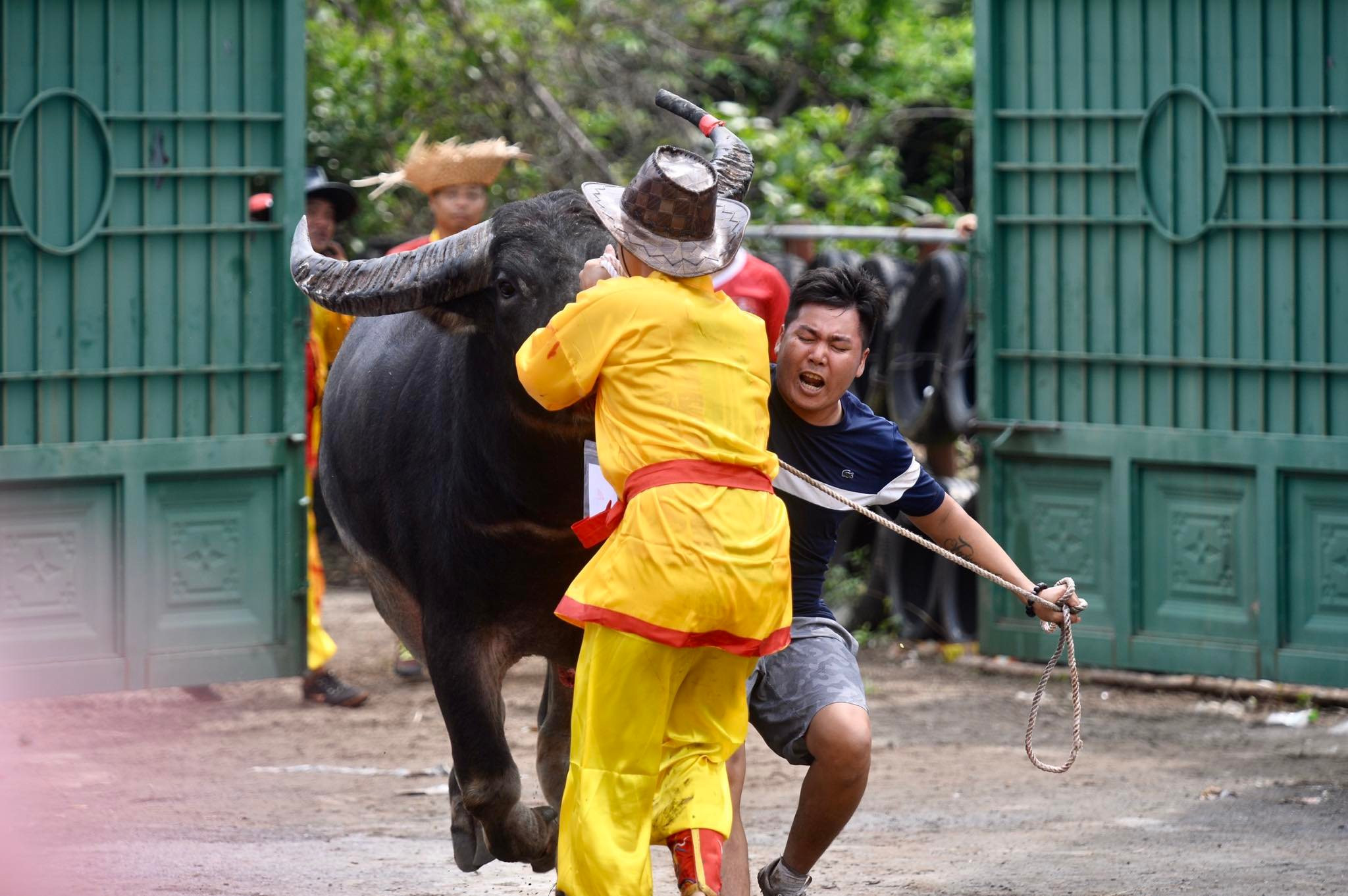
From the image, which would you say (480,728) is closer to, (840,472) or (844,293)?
(840,472)

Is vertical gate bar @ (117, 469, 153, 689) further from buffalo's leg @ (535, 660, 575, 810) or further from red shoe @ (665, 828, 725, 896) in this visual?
red shoe @ (665, 828, 725, 896)

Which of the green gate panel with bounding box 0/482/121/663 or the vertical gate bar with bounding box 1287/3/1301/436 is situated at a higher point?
the vertical gate bar with bounding box 1287/3/1301/436

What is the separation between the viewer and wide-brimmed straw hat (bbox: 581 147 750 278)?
3.44 meters

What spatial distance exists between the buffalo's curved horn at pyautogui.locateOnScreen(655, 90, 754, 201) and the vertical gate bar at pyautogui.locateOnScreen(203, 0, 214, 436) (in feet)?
11.2

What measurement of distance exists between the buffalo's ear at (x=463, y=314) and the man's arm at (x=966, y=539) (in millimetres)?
1129

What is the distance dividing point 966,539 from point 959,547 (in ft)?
0.12

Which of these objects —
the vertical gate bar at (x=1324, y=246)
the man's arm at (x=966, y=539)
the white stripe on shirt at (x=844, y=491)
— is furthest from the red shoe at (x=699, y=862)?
the vertical gate bar at (x=1324, y=246)

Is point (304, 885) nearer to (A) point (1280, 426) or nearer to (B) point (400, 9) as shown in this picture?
(A) point (1280, 426)

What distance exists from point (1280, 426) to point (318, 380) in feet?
13.3

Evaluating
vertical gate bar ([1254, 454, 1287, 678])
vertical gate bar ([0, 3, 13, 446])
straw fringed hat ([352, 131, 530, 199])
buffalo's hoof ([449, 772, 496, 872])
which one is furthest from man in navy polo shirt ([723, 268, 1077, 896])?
vertical gate bar ([0, 3, 13, 446])

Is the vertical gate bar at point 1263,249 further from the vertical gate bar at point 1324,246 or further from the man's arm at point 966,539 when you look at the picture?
the man's arm at point 966,539

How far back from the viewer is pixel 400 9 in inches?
453

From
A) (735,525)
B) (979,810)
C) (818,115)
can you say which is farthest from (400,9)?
(735,525)

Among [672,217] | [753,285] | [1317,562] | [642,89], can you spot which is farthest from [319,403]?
[642,89]
